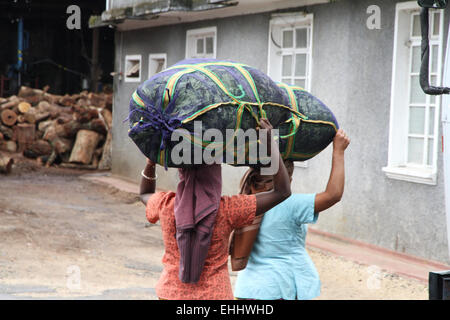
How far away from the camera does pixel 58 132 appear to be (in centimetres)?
1839

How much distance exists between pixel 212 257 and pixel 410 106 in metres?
5.97

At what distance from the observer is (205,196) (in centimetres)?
325

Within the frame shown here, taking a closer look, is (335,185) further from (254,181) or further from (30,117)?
(30,117)

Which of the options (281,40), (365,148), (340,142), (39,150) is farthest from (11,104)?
(340,142)

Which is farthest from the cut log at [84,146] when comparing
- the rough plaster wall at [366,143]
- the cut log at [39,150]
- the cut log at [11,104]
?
the rough plaster wall at [366,143]

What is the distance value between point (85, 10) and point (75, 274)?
769 inches

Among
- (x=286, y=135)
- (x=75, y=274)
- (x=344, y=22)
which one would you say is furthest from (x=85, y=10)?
(x=286, y=135)

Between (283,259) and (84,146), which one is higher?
(283,259)

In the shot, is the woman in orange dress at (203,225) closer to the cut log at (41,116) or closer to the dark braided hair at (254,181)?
the dark braided hair at (254,181)

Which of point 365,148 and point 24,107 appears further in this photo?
point 24,107

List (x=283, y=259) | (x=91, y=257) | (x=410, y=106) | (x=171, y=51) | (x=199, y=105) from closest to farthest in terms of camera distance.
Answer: (x=199, y=105) < (x=283, y=259) < (x=91, y=257) < (x=410, y=106) < (x=171, y=51)

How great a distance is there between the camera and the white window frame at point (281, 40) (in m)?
10.1

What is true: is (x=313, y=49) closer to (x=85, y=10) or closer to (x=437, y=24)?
(x=437, y=24)

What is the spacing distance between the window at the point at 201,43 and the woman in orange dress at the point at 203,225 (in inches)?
367
